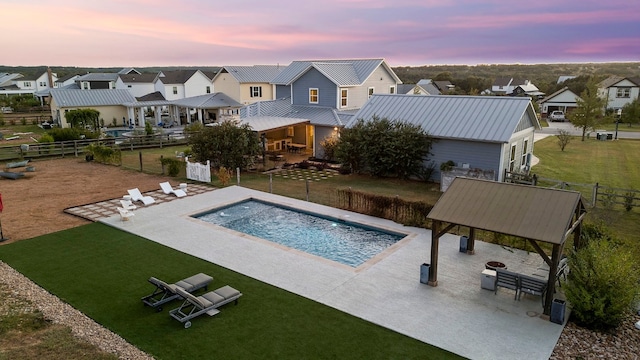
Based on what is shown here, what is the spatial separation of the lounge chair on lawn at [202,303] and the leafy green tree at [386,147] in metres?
14.5

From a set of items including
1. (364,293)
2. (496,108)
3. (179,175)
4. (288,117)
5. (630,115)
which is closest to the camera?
(364,293)

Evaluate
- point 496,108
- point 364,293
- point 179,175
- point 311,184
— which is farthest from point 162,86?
point 364,293

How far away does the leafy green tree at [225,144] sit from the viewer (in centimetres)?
2398

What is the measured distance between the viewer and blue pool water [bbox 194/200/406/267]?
46.0 feet

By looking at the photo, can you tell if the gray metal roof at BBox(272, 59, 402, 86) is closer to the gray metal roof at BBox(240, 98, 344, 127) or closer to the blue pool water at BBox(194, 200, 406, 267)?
the gray metal roof at BBox(240, 98, 344, 127)

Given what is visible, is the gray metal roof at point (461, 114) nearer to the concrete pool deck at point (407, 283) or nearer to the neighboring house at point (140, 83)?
the concrete pool deck at point (407, 283)

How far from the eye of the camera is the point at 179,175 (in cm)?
2436

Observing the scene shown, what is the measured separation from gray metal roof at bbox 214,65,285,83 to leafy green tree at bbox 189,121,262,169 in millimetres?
24032

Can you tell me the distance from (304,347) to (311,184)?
47.5 feet

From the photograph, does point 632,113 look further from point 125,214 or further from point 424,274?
point 125,214

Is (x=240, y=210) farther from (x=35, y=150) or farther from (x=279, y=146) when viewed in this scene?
(x=35, y=150)

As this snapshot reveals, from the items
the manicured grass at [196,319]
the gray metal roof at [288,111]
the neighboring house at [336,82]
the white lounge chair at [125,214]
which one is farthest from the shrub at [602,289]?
the neighboring house at [336,82]

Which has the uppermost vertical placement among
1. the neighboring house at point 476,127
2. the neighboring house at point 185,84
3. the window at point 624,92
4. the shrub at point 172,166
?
the neighboring house at point 185,84

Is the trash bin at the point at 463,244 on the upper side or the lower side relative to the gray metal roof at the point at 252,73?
lower
